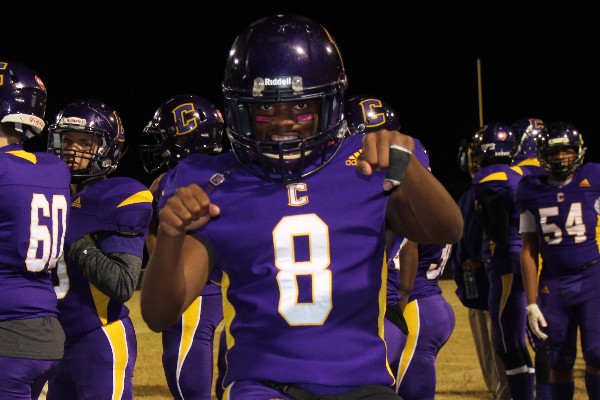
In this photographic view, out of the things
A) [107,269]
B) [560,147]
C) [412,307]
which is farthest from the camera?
[560,147]

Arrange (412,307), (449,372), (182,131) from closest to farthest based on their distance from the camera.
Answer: (412,307)
(182,131)
(449,372)

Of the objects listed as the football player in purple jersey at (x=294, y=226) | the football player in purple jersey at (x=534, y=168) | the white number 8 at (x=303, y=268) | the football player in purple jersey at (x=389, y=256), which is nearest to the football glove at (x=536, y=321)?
the football player in purple jersey at (x=534, y=168)

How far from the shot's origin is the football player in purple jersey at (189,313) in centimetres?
471

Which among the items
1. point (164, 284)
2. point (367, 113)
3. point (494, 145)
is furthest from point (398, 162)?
point (494, 145)

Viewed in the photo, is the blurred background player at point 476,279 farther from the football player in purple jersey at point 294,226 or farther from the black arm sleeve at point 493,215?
the football player in purple jersey at point 294,226

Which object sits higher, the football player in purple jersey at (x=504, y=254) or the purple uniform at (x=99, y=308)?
the purple uniform at (x=99, y=308)

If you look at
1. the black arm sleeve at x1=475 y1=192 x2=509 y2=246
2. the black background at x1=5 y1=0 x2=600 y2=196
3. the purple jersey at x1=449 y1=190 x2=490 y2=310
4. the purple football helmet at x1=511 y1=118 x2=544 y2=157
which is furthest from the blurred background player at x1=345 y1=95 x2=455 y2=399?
the black background at x1=5 y1=0 x2=600 y2=196

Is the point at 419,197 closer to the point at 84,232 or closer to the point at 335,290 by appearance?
the point at 335,290

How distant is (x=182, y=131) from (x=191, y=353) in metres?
1.40

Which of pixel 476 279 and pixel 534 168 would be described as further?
pixel 534 168

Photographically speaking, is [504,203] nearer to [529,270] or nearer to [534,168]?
[529,270]

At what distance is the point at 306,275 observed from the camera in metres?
2.35

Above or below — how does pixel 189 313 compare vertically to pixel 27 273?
below

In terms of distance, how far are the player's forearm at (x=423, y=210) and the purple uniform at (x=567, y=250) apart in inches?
152
